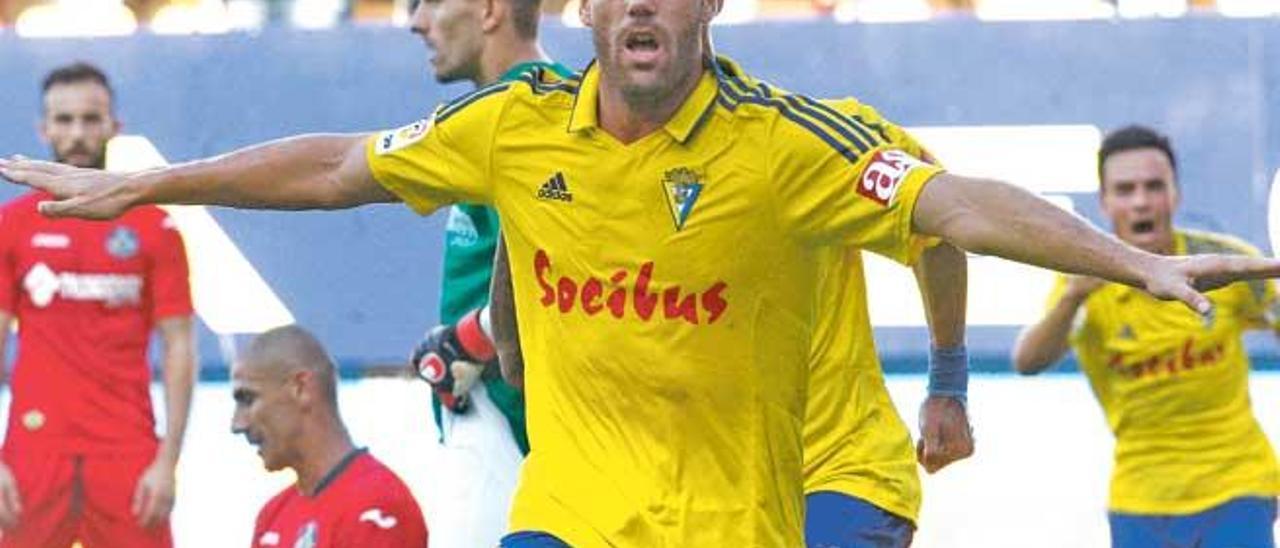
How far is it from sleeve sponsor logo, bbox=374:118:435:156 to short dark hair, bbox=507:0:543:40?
6.79ft

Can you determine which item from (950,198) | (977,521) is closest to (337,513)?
(950,198)

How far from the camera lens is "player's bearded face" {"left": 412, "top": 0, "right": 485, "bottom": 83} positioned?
8.41 m

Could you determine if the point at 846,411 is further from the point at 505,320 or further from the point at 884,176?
the point at 884,176

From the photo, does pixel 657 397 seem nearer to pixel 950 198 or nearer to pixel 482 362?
pixel 950 198

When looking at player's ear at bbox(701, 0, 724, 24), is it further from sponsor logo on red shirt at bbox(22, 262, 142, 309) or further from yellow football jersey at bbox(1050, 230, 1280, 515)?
sponsor logo on red shirt at bbox(22, 262, 142, 309)

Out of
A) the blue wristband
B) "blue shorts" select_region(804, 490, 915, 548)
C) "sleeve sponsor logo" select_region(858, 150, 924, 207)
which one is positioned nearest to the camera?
"sleeve sponsor logo" select_region(858, 150, 924, 207)

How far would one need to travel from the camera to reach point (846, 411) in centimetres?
751

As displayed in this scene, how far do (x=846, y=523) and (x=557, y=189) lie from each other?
1507 millimetres

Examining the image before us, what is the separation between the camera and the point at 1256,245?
12688mm

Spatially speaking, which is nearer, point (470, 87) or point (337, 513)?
point (337, 513)

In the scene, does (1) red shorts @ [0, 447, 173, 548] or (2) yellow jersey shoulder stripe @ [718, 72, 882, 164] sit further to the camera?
(1) red shorts @ [0, 447, 173, 548]

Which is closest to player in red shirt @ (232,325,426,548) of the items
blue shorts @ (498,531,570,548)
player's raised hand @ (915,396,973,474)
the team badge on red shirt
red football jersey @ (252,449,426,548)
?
red football jersey @ (252,449,426,548)

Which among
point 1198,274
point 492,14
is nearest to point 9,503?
point 492,14

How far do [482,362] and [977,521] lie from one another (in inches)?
195
